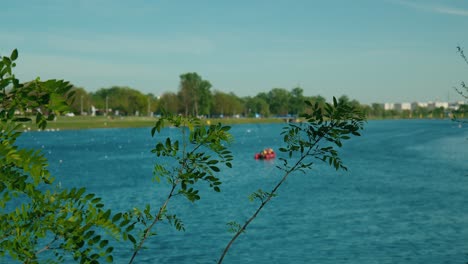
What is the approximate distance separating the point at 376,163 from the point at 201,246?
161ft

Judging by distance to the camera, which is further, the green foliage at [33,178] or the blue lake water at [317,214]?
the blue lake water at [317,214]

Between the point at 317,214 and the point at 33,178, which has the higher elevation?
the point at 33,178

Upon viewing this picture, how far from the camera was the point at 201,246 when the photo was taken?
30203mm

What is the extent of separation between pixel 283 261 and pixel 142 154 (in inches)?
A: 2652

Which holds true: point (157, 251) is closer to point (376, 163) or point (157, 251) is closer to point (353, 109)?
point (353, 109)

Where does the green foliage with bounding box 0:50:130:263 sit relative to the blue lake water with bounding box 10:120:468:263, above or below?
above

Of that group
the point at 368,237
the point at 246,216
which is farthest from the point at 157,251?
the point at 368,237

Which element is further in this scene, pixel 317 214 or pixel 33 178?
pixel 317 214

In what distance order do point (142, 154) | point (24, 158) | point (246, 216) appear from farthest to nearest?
point (142, 154) → point (246, 216) → point (24, 158)

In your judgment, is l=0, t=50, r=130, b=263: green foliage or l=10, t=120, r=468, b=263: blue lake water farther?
l=10, t=120, r=468, b=263: blue lake water

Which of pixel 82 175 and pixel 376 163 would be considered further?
pixel 376 163

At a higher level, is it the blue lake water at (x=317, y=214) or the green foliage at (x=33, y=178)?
the green foliage at (x=33, y=178)

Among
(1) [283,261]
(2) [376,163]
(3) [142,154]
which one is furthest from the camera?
(3) [142,154]

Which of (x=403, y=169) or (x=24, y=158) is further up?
(x=24, y=158)
